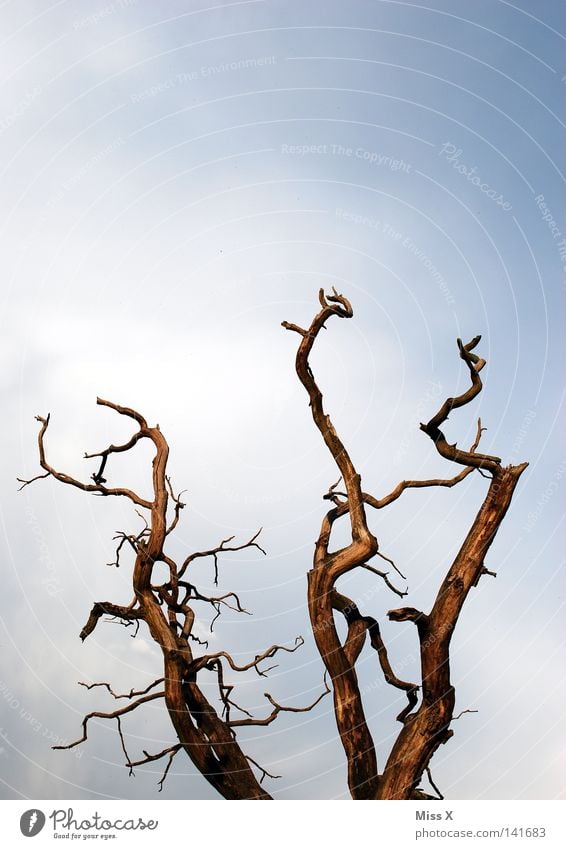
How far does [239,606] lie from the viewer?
12.1m

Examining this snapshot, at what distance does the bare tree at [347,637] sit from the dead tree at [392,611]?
1 centimetres

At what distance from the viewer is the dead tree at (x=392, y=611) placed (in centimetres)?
943

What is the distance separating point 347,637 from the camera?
1039 cm

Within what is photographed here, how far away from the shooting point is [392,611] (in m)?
9.55

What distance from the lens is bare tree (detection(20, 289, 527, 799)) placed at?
9539 millimetres

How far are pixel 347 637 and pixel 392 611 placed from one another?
1.14 meters

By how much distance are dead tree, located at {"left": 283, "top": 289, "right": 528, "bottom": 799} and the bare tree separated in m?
0.01

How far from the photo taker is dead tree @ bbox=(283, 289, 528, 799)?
9.43 meters

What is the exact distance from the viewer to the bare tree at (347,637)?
31.3 ft
